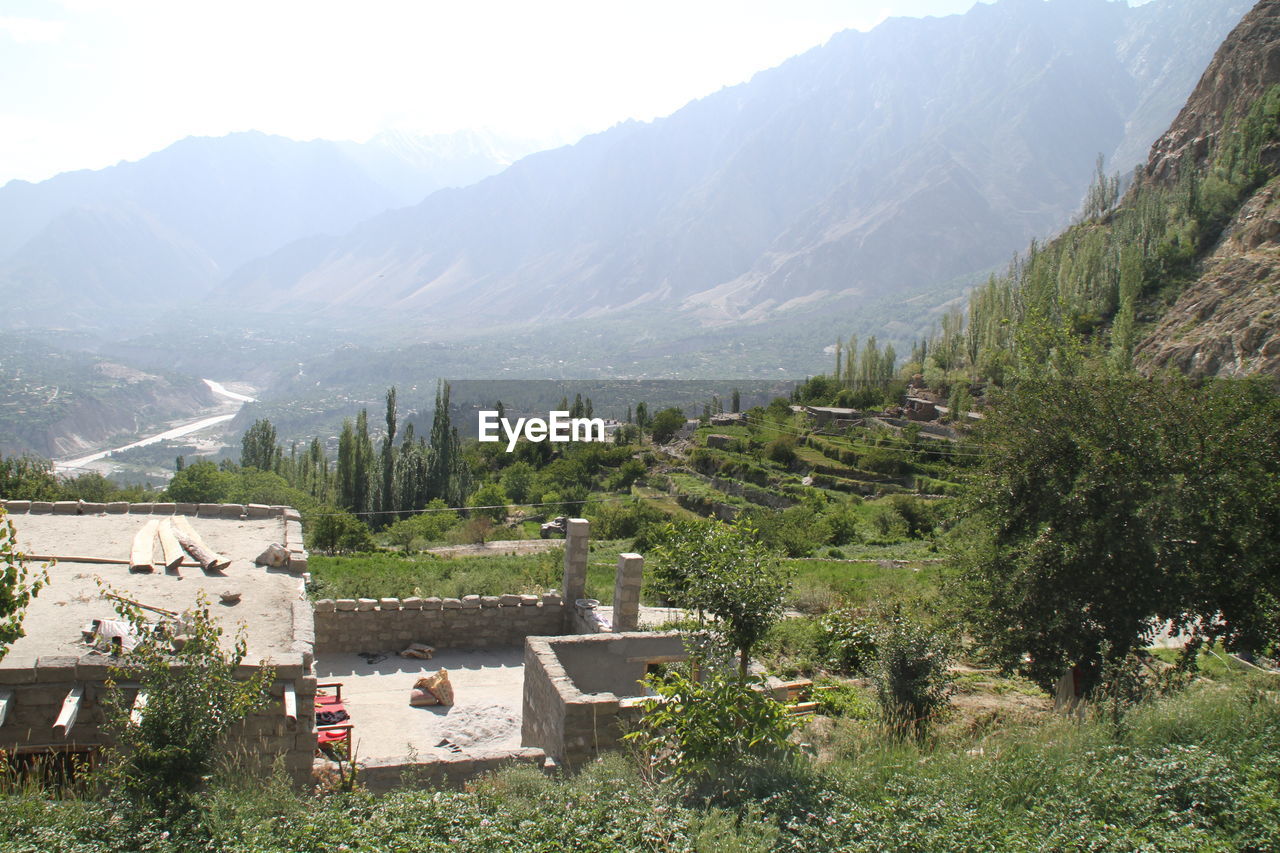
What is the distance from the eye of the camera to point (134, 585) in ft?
37.4

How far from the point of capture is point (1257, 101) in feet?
193

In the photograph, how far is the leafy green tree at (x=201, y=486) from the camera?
41.4m

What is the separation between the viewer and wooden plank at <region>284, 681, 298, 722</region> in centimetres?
879

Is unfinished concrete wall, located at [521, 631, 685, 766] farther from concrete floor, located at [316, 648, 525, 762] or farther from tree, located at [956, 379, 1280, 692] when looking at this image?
tree, located at [956, 379, 1280, 692]

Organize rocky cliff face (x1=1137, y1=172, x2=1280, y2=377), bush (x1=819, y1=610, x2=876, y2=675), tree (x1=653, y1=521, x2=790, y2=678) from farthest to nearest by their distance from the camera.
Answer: rocky cliff face (x1=1137, y1=172, x2=1280, y2=377), bush (x1=819, y1=610, x2=876, y2=675), tree (x1=653, y1=521, x2=790, y2=678)

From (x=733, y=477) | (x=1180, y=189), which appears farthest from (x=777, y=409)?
(x=1180, y=189)

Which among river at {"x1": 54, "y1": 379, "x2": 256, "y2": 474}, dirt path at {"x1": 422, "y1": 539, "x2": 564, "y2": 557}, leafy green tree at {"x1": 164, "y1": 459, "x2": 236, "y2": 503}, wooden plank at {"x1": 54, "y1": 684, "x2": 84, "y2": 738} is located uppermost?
wooden plank at {"x1": 54, "y1": 684, "x2": 84, "y2": 738}

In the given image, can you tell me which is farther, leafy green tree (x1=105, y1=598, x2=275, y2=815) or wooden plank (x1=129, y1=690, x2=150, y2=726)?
wooden plank (x1=129, y1=690, x2=150, y2=726)

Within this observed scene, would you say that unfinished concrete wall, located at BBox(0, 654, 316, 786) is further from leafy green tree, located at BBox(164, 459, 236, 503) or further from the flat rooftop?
leafy green tree, located at BBox(164, 459, 236, 503)

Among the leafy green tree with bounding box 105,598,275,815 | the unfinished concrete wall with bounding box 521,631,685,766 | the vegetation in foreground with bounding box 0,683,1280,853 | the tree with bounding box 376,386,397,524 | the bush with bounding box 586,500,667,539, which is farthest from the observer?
the tree with bounding box 376,386,397,524

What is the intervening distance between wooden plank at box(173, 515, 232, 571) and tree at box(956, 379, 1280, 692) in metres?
10.5

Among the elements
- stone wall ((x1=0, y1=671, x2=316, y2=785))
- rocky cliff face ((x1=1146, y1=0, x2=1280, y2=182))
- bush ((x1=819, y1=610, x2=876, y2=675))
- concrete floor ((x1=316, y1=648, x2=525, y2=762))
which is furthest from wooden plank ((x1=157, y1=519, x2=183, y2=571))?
rocky cliff face ((x1=1146, y1=0, x2=1280, y2=182))

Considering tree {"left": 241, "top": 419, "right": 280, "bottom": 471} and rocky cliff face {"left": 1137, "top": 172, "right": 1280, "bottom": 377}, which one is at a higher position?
rocky cliff face {"left": 1137, "top": 172, "right": 1280, "bottom": 377}

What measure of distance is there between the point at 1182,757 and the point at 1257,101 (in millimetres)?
67511
